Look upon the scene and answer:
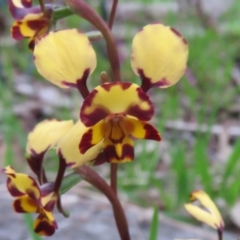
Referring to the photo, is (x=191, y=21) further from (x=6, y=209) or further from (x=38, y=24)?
(x=38, y=24)

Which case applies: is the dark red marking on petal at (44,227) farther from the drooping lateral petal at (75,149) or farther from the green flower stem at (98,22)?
the green flower stem at (98,22)

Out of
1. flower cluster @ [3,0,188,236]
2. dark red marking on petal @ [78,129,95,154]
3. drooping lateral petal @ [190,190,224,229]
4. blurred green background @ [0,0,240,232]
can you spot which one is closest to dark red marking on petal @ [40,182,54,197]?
flower cluster @ [3,0,188,236]

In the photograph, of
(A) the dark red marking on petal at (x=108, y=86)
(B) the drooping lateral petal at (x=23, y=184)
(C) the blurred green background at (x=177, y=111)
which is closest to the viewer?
(A) the dark red marking on petal at (x=108, y=86)

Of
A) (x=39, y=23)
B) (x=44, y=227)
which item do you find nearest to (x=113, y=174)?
(x=44, y=227)

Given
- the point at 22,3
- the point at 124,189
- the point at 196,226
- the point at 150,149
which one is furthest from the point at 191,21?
the point at 22,3

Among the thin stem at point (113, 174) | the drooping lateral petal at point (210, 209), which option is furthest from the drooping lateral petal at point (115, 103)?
the drooping lateral petal at point (210, 209)
